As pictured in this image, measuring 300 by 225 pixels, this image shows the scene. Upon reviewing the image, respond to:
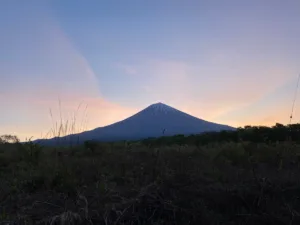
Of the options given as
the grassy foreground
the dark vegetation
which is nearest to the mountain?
the dark vegetation

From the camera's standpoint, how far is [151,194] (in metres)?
4.95

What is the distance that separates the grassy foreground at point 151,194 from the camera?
15.5ft

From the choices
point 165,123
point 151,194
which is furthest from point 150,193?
point 165,123

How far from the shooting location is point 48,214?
497cm

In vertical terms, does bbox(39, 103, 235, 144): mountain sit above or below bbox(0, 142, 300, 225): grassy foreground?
above

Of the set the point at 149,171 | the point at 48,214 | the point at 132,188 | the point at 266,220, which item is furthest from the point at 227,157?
the point at 48,214

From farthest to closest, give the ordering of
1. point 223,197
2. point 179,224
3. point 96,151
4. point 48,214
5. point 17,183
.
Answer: point 96,151 → point 17,183 → point 223,197 → point 48,214 → point 179,224

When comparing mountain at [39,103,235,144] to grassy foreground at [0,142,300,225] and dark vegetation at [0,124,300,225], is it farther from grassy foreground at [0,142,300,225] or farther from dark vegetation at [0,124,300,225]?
grassy foreground at [0,142,300,225]

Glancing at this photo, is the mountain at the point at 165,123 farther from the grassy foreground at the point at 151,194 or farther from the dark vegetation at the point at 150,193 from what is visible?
the grassy foreground at the point at 151,194

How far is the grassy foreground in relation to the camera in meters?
4.73

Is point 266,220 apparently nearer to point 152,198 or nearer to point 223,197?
point 223,197

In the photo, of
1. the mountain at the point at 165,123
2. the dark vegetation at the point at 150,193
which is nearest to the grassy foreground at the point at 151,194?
the dark vegetation at the point at 150,193

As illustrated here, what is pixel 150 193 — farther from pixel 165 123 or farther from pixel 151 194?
→ pixel 165 123

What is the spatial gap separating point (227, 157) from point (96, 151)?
151 inches
